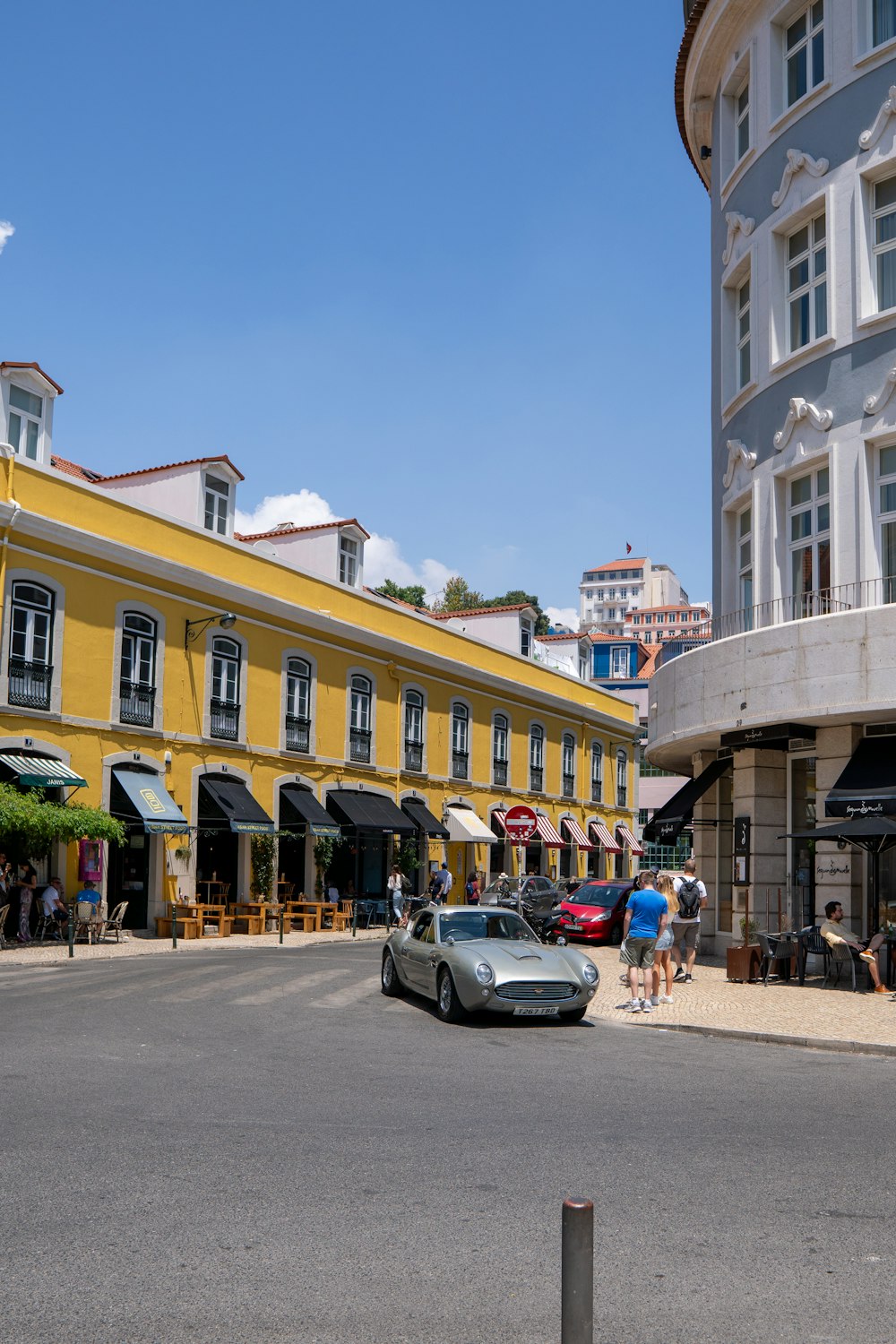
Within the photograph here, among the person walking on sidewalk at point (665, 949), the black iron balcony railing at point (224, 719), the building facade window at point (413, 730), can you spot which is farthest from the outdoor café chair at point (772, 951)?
the building facade window at point (413, 730)

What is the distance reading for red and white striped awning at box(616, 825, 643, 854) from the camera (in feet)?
181

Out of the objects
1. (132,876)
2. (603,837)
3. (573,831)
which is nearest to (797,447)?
(132,876)

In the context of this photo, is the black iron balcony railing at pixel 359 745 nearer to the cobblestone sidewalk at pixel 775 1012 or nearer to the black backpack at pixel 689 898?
the cobblestone sidewalk at pixel 775 1012

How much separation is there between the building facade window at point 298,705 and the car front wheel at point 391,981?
1849cm

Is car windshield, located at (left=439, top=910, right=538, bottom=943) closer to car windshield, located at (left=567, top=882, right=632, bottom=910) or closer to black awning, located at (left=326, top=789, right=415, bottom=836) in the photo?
car windshield, located at (left=567, top=882, right=632, bottom=910)

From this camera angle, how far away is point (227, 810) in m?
31.3

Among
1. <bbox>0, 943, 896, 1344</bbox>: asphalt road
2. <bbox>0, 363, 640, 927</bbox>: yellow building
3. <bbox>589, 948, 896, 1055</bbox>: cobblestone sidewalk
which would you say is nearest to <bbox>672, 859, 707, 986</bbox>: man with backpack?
<bbox>589, 948, 896, 1055</bbox>: cobblestone sidewalk

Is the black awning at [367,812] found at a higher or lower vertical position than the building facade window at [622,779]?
lower

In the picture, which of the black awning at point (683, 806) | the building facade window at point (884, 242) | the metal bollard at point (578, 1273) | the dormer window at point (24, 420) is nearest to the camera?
the metal bollard at point (578, 1273)

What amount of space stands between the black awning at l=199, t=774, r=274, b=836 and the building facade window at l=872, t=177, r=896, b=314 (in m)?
18.9

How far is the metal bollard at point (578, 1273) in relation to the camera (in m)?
3.43

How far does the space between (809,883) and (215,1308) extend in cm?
1788

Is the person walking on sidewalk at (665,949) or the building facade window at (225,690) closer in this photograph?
the person walking on sidewalk at (665,949)

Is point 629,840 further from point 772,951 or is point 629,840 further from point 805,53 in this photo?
point 805,53
